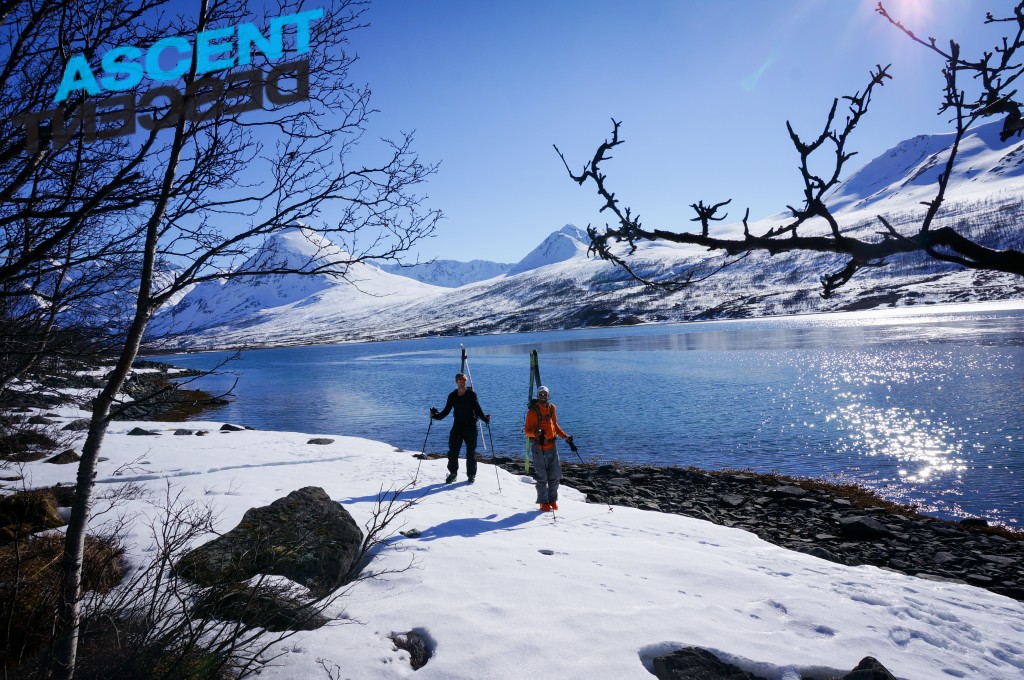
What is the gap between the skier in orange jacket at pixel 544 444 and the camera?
35.1 ft

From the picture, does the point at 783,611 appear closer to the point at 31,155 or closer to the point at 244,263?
the point at 244,263

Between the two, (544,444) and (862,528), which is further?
(862,528)

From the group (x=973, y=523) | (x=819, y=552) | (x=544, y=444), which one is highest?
(x=544, y=444)

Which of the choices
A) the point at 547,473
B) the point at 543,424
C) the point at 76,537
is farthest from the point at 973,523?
the point at 76,537

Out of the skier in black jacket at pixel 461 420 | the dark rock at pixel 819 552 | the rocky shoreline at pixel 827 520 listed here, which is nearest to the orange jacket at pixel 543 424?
the skier in black jacket at pixel 461 420

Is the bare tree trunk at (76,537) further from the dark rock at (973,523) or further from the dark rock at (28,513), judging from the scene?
the dark rock at (973,523)

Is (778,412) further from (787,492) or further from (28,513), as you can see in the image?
(28,513)

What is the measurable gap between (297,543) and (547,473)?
5.76 m

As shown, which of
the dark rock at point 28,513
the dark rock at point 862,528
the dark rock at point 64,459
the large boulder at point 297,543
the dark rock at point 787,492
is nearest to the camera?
the large boulder at point 297,543

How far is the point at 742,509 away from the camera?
14133mm

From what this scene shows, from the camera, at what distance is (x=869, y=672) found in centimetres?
484

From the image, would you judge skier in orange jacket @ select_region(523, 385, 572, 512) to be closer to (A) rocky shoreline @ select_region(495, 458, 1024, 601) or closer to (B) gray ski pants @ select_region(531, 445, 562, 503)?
(B) gray ski pants @ select_region(531, 445, 562, 503)

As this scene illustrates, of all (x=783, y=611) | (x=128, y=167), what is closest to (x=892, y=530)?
(x=783, y=611)

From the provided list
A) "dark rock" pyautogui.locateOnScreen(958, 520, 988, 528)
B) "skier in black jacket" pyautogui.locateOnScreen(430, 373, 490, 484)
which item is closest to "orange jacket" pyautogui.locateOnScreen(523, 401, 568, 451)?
"skier in black jacket" pyautogui.locateOnScreen(430, 373, 490, 484)
